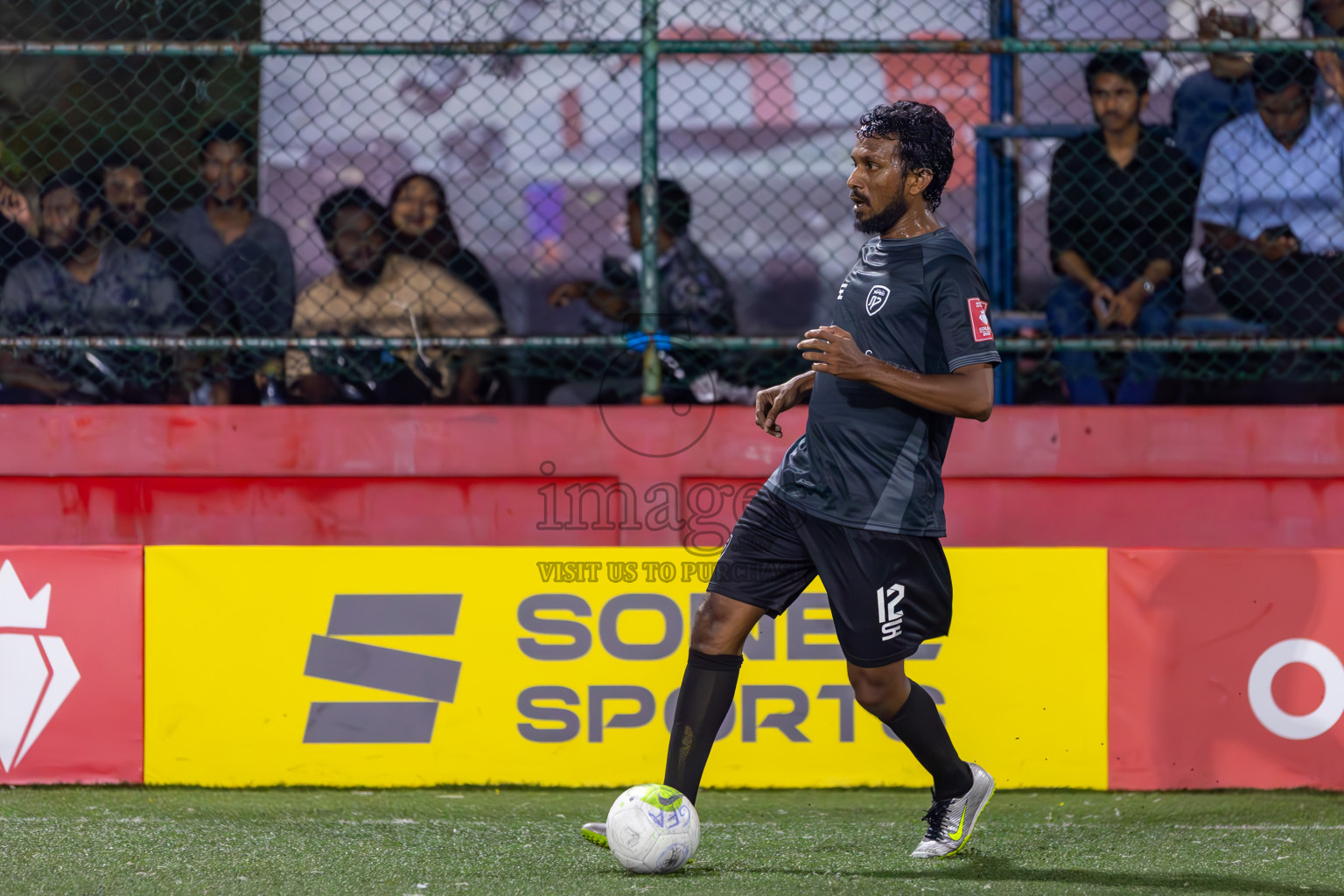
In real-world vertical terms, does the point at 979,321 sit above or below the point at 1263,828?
above

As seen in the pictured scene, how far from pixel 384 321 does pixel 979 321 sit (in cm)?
278

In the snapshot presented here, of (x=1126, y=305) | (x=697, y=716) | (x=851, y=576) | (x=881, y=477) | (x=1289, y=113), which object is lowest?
(x=697, y=716)

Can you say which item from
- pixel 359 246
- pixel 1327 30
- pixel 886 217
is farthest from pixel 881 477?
pixel 1327 30

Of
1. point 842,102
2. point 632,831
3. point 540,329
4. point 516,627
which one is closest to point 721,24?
point 842,102

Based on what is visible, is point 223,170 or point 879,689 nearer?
point 879,689

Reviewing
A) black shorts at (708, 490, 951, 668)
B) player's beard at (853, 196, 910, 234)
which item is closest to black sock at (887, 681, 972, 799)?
black shorts at (708, 490, 951, 668)

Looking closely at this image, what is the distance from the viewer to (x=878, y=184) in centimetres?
312

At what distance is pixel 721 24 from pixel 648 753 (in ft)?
9.82

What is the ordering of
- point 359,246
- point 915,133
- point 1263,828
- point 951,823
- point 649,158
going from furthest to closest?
point 359,246, point 649,158, point 1263,828, point 951,823, point 915,133

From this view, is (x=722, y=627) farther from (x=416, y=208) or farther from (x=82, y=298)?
(x=82, y=298)

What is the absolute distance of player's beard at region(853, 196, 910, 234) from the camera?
3.13 metres

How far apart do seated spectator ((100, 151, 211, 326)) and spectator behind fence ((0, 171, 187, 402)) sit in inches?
1.2

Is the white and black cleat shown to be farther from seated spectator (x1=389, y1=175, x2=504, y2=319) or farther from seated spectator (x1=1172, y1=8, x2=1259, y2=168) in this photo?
seated spectator (x1=1172, y1=8, x2=1259, y2=168)

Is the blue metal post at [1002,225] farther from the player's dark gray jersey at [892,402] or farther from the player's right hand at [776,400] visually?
the player's dark gray jersey at [892,402]
